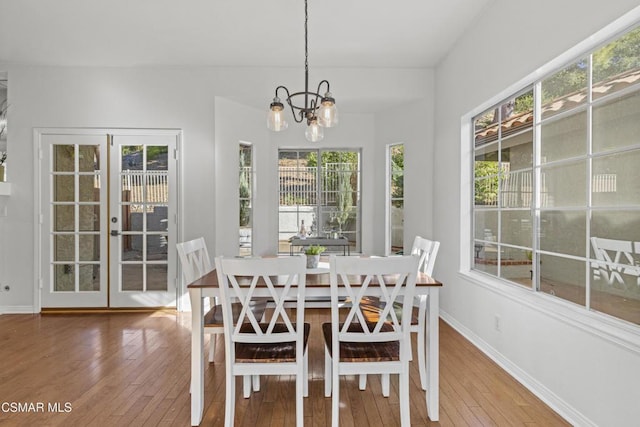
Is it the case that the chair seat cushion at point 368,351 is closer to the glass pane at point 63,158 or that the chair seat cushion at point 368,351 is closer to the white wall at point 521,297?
the white wall at point 521,297

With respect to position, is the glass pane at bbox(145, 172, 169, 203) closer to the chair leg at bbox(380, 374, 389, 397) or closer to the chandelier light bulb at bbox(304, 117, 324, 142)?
the chandelier light bulb at bbox(304, 117, 324, 142)

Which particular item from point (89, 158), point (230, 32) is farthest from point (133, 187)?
point (230, 32)

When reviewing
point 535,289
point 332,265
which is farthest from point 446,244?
point 332,265

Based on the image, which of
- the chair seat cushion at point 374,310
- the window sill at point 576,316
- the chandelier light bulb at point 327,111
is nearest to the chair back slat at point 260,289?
the chair seat cushion at point 374,310

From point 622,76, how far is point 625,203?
654 mm

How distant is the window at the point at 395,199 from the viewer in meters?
4.96

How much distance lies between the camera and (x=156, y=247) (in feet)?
14.6

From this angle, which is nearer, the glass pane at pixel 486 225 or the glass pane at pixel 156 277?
the glass pane at pixel 486 225

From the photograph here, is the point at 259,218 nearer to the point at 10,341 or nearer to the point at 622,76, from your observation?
the point at 10,341

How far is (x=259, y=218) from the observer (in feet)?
16.7

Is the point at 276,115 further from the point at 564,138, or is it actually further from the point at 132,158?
the point at 132,158

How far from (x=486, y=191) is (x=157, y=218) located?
357cm

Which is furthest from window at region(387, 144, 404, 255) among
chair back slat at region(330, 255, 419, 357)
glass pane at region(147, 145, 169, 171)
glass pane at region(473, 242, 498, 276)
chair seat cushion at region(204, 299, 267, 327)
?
chair back slat at region(330, 255, 419, 357)

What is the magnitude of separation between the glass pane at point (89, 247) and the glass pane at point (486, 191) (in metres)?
4.20
